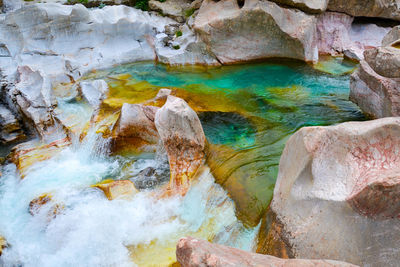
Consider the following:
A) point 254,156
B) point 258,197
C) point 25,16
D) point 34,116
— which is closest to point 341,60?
point 254,156

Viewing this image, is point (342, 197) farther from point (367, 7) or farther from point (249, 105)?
point (367, 7)

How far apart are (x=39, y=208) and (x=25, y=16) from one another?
6576 millimetres

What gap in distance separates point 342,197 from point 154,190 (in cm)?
291

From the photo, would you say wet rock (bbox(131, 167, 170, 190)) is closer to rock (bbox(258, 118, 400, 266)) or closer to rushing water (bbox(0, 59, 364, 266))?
rushing water (bbox(0, 59, 364, 266))

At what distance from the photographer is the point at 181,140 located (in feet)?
16.1

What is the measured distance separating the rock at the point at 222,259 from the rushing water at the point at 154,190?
1.42 metres

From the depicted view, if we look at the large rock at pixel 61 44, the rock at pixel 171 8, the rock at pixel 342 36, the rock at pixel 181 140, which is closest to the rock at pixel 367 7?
the rock at pixel 342 36

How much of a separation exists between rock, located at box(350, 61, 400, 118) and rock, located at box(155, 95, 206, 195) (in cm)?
315

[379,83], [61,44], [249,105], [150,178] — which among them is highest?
[379,83]

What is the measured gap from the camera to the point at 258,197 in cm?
425

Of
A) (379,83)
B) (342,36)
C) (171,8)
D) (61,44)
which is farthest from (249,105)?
(171,8)

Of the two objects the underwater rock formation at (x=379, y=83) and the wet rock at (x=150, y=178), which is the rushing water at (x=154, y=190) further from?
the underwater rock formation at (x=379, y=83)

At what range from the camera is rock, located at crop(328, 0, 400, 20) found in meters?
10.2

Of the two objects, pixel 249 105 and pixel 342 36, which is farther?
pixel 342 36
